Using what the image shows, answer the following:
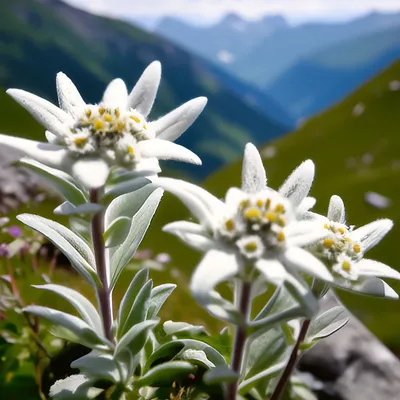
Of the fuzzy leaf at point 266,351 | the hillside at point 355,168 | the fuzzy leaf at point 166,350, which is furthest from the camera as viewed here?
the hillside at point 355,168

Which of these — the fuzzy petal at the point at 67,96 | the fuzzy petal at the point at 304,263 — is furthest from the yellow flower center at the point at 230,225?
the fuzzy petal at the point at 67,96

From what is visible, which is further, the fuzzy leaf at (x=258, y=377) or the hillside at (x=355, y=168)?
the hillside at (x=355, y=168)

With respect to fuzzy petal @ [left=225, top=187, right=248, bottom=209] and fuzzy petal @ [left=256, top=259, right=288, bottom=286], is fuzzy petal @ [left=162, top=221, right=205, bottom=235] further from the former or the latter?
fuzzy petal @ [left=256, top=259, right=288, bottom=286]

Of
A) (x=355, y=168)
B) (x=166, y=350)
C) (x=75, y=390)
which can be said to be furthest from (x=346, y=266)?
(x=355, y=168)

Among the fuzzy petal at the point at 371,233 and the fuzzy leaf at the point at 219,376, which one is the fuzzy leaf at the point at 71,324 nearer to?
the fuzzy leaf at the point at 219,376

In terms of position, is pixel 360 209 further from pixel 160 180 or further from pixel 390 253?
pixel 160 180

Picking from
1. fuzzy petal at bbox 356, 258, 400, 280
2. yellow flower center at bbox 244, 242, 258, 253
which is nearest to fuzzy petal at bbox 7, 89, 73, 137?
yellow flower center at bbox 244, 242, 258, 253

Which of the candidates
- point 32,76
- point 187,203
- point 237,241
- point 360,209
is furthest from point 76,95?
point 32,76
